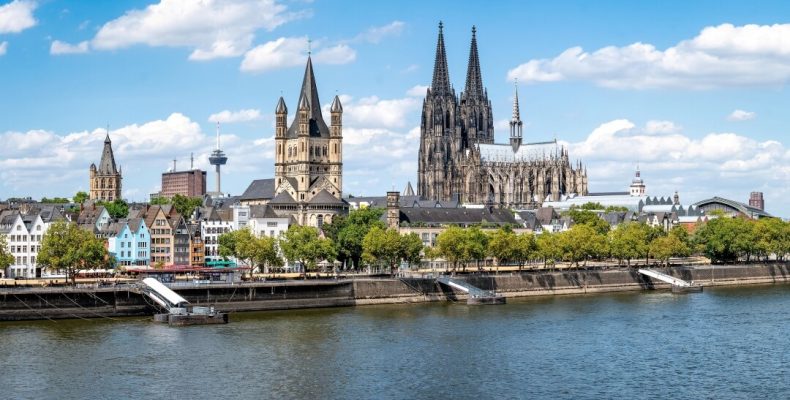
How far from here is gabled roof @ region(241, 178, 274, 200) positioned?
18988 cm

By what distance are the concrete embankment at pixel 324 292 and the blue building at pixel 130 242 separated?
150 ft

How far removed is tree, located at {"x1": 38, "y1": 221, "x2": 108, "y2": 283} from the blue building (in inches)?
1317

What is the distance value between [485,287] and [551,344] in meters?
39.2

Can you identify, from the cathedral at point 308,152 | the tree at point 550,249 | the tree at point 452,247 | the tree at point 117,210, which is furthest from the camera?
the tree at point 117,210

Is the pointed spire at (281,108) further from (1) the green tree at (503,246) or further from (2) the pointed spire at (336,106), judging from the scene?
(1) the green tree at (503,246)

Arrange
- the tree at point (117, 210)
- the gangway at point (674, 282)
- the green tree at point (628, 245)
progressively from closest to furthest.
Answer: the gangway at point (674, 282) < the green tree at point (628, 245) < the tree at point (117, 210)

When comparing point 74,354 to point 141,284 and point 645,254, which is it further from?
point 645,254

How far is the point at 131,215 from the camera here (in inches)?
6511

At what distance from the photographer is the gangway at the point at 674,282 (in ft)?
445

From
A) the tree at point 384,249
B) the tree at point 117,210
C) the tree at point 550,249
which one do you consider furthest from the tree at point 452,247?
the tree at point 117,210

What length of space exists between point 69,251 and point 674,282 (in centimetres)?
6959

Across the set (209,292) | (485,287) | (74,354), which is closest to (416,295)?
(485,287)

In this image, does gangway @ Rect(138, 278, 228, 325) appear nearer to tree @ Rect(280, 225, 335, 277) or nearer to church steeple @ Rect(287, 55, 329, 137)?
tree @ Rect(280, 225, 335, 277)

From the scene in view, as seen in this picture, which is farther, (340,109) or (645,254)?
(340,109)
